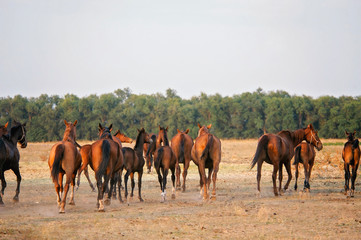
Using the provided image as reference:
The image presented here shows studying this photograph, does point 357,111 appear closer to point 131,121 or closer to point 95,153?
point 131,121

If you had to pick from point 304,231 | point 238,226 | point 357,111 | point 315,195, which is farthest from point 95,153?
point 357,111

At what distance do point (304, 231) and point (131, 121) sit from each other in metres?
71.5

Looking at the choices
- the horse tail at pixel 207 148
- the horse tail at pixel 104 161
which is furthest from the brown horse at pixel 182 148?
the horse tail at pixel 104 161

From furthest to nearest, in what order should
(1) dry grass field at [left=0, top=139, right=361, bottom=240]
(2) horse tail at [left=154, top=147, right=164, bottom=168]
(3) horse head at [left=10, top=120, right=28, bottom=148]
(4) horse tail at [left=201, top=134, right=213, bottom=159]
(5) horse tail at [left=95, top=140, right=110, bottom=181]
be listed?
1. (3) horse head at [left=10, top=120, right=28, bottom=148]
2. (4) horse tail at [left=201, top=134, right=213, bottom=159]
3. (2) horse tail at [left=154, top=147, right=164, bottom=168]
4. (5) horse tail at [left=95, top=140, right=110, bottom=181]
5. (1) dry grass field at [left=0, top=139, right=361, bottom=240]

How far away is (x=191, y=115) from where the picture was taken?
261 ft

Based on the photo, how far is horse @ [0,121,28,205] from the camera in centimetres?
1478

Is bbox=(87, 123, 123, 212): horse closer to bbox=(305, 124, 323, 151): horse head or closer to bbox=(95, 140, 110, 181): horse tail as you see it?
bbox=(95, 140, 110, 181): horse tail

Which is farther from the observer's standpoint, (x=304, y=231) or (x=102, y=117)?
(x=102, y=117)

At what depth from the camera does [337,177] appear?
76.5 ft

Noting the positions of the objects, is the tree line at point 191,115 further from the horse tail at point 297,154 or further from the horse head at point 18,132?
the horse head at point 18,132

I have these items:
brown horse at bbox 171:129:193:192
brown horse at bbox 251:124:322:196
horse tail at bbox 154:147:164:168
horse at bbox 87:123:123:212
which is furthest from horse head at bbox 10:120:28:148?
brown horse at bbox 251:124:322:196

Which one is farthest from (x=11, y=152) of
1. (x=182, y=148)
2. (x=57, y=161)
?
(x=182, y=148)

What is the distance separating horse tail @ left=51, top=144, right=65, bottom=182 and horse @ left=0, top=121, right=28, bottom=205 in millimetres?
2666

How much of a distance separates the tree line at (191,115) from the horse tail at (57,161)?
61962 mm
